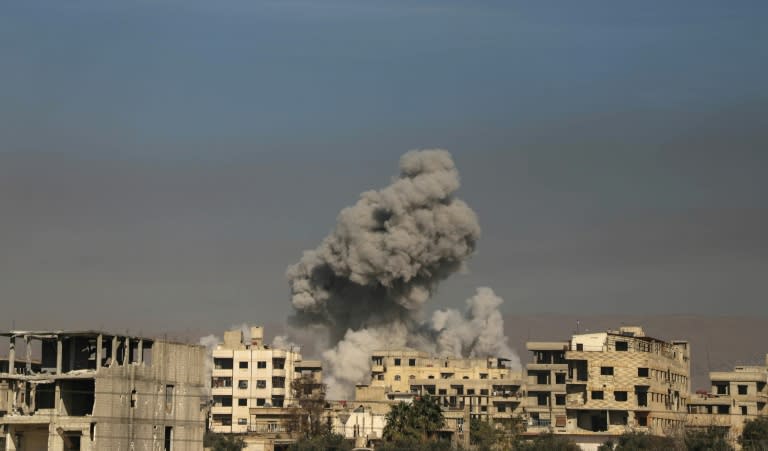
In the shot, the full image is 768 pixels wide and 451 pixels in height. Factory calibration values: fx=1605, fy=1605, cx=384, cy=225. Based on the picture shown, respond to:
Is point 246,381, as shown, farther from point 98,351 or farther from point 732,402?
point 98,351

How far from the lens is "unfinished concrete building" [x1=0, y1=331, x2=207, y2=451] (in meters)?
71.0

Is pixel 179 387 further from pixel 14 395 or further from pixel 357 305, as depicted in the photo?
pixel 357 305

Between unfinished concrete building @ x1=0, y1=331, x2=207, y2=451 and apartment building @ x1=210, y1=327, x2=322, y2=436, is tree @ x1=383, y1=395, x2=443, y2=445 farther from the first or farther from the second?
apartment building @ x1=210, y1=327, x2=322, y2=436

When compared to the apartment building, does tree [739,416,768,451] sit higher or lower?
lower

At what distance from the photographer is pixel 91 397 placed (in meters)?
72.7

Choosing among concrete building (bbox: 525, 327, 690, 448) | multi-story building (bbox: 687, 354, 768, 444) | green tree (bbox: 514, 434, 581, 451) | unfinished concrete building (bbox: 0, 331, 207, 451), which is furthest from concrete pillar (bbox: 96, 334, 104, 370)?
multi-story building (bbox: 687, 354, 768, 444)

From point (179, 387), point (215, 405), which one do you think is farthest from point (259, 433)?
point (179, 387)

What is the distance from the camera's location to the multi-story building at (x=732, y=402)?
375 ft

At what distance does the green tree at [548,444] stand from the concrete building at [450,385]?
310 inches

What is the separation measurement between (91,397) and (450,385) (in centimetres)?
6571

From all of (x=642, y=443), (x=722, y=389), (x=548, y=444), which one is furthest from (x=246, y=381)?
(x=642, y=443)

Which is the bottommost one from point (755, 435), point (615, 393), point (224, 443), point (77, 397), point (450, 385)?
point (224, 443)

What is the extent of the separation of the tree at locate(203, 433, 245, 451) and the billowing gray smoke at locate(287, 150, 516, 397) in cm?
4463

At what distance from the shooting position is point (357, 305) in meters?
162
